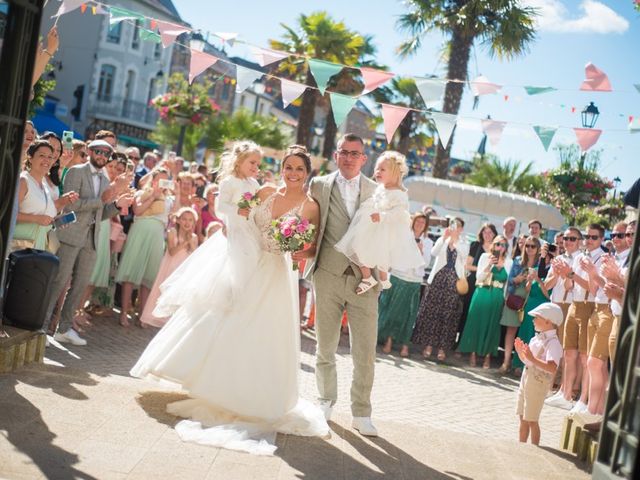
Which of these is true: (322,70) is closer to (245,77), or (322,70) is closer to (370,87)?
(370,87)

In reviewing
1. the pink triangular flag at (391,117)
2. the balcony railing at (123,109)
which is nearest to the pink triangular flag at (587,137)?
the pink triangular flag at (391,117)

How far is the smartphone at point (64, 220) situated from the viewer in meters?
7.71

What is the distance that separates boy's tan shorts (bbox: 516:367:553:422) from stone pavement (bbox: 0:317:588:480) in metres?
0.30

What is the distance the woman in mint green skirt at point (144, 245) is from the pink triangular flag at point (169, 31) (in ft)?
6.71

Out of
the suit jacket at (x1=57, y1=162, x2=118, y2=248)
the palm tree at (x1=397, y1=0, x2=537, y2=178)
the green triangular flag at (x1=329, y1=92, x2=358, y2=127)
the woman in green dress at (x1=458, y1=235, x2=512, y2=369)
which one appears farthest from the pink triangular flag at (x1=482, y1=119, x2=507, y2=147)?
the palm tree at (x1=397, y1=0, x2=537, y2=178)

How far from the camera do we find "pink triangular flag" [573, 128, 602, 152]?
811cm

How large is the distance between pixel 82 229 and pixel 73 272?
1.74 feet

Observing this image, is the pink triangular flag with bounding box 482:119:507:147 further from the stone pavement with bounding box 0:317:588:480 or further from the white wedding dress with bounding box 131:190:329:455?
the white wedding dress with bounding box 131:190:329:455

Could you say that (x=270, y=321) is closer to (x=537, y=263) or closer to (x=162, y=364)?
(x=162, y=364)

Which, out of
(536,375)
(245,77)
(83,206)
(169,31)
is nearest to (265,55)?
(245,77)

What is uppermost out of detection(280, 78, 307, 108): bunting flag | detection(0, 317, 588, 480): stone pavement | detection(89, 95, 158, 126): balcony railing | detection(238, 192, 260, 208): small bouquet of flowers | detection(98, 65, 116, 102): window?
detection(98, 65, 116, 102): window

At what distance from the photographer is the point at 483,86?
8.41m

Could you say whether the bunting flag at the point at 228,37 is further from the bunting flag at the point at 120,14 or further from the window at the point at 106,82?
the window at the point at 106,82

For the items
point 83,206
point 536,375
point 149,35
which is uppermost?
point 149,35
